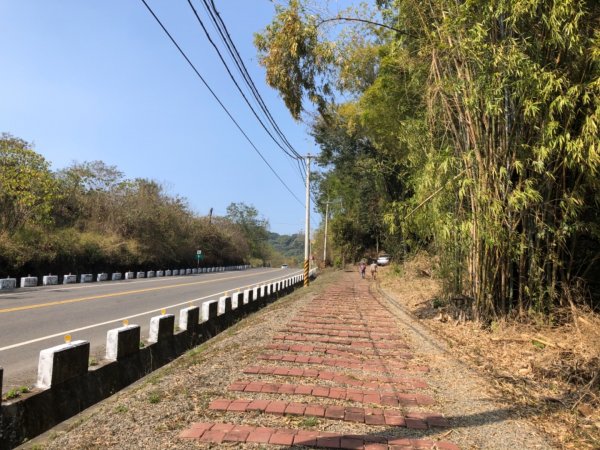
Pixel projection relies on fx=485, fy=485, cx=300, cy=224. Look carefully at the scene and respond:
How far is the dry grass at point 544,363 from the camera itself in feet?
14.1

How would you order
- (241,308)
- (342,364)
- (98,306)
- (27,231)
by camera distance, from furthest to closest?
(27,231) → (98,306) → (241,308) → (342,364)

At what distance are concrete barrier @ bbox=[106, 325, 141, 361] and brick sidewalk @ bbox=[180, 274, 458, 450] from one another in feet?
4.50

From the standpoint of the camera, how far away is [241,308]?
1178 centimetres

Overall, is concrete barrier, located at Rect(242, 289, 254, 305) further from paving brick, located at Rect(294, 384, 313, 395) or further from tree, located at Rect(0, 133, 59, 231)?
tree, located at Rect(0, 133, 59, 231)

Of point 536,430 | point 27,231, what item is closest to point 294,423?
point 536,430

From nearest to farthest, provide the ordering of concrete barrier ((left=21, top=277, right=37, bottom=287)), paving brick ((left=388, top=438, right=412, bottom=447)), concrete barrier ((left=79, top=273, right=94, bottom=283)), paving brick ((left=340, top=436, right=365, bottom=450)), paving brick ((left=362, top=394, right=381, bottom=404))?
paving brick ((left=340, top=436, right=365, bottom=450)), paving brick ((left=388, top=438, right=412, bottom=447)), paving brick ((left=362, top=394, right=381, bottom=404)), concrete barrier ((left=21, top=277, right=37, bottom=287)), concrete barrier ((left=79, top=273, right=94, bottom=283))

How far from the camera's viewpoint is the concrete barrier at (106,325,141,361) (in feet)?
17.7

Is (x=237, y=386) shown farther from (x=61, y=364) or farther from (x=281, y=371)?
(x=61, y=364)

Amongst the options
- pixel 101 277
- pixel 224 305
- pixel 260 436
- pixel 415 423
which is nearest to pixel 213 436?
pixel 260 436

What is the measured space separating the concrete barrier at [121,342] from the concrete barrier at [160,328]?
794mm

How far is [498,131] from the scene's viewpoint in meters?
7.50

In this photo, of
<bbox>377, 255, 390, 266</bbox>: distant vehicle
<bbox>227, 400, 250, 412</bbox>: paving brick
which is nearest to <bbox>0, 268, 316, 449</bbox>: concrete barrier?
<bbox>227, 400, 250, 412</bbox>: paving brick

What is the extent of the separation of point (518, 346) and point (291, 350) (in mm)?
3439

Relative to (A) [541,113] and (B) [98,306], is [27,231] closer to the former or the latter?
(B) [98,306]
